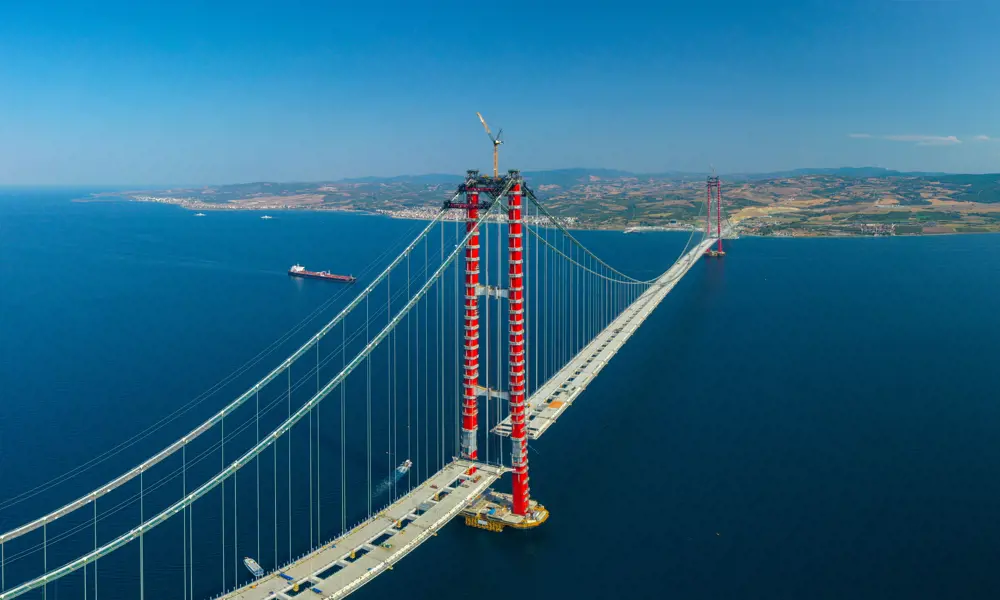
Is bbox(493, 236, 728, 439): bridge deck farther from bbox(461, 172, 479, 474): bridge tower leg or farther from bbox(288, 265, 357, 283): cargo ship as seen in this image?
bbox(288, 265, 357, 283): cargo ship

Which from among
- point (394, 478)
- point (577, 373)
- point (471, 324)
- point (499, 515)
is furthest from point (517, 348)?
point (577, 373)

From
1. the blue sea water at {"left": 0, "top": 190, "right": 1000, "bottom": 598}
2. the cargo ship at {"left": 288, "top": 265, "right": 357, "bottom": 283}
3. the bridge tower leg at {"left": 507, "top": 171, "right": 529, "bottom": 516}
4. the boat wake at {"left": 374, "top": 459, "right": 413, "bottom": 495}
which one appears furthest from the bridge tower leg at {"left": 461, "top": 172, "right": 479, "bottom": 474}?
the cargo ship at {"left": 288, "top": 265, "right": 357, "bottom": 283}

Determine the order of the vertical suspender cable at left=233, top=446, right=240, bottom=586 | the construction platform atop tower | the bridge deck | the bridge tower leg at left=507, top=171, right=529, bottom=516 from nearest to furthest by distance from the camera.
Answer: the vertical suspender cable at left=233, top=446, right=240, bottom=586, the bridge tower leg at left=507, top=171, right=529, bottom=516, the construction platform atop tower, the bridge deck

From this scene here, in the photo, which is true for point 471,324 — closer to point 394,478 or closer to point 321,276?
point 394,478

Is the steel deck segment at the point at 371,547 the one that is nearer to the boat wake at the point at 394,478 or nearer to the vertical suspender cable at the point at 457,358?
the boat wake at the point at 394,478

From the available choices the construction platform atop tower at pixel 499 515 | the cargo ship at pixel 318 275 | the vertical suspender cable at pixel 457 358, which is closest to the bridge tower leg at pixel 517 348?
the construction platform atop tower at pixel 499 515

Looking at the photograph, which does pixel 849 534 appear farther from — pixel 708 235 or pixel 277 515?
pixel 708 235
